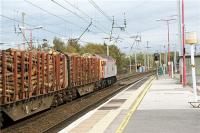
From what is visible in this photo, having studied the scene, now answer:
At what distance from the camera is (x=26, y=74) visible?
17.7m

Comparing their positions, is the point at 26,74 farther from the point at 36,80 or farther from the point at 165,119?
the point at 165,119

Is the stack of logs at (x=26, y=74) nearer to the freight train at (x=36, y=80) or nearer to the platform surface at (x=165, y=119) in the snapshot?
the freight train at (x=36, y=80)

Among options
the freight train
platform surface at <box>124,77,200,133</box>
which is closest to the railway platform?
platform surface at <box>124,77,200,133</box>

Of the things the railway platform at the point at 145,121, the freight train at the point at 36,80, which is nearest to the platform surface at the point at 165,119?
the railway platform at the point at 145,121

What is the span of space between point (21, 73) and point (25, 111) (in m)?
1.52

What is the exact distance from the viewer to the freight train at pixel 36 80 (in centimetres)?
1605

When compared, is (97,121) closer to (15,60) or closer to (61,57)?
(15,60)

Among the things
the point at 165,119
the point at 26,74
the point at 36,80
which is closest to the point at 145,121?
the point at 165,119

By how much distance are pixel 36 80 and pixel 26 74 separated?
129cm

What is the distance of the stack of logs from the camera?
51.4 feet

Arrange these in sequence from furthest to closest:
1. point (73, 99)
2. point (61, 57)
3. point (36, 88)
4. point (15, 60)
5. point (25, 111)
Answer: point (73, 99), point (61, 57), point (36, 88), point (25, 111), point (15, 60)

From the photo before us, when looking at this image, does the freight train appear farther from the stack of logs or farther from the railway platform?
the railway platform

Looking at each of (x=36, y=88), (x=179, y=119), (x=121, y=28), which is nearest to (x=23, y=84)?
(x=36, y=88)

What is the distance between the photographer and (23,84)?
56.5 ft
